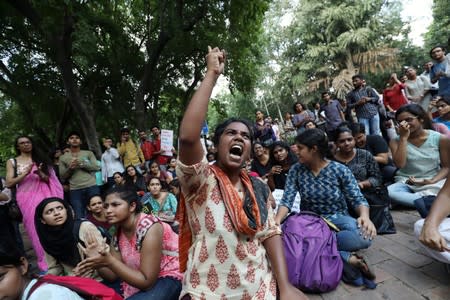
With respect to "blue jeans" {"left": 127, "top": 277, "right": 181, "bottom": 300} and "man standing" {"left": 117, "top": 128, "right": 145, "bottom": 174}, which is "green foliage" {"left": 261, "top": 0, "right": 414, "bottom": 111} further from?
"blue jeans" {"left": 127, "top": 277, "right": 181, "bottom": 300}

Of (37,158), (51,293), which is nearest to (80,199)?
(37,158)

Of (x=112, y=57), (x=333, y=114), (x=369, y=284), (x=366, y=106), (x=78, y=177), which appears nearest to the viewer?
(x=369, y=284)

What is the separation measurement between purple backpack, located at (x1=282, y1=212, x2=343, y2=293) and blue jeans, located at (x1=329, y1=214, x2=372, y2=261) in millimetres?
151

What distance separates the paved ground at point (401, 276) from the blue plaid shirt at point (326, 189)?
0.57 meters

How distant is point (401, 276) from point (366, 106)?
4288mm

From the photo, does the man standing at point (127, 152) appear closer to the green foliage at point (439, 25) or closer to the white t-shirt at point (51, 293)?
the white t-shirt at point (51, 293)

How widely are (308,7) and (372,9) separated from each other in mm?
4083

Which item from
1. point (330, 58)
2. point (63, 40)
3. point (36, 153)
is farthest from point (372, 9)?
point (36, 153)

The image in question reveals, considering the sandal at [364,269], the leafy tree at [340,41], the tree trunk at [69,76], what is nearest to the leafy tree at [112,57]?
the tree trunk at [69,76]

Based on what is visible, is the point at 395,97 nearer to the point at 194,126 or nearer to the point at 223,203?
the point at 223,203

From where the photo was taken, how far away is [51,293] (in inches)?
53.4

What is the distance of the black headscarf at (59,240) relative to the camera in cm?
279

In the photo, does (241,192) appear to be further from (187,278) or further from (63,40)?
(63,40)

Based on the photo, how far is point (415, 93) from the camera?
20.6ft
